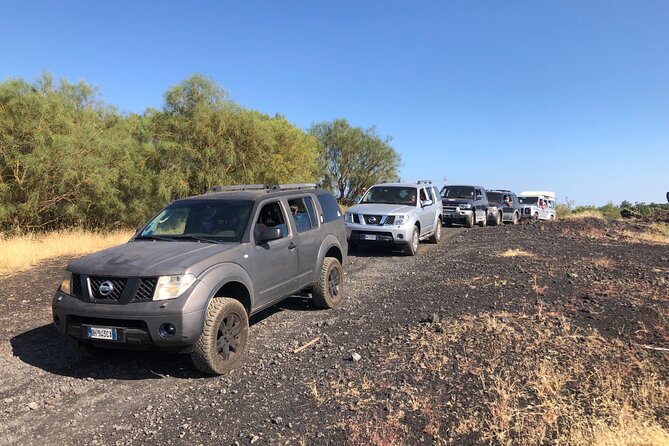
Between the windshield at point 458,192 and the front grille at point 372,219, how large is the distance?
33.9 feet

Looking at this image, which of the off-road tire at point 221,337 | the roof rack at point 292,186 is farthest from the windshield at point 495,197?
the off-road tire at point 221,337

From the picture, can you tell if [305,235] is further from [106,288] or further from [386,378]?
[106,288]

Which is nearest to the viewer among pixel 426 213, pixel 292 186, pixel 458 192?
pixel 292 186

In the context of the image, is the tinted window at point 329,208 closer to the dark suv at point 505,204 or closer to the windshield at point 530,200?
the dark suv at point 505,204

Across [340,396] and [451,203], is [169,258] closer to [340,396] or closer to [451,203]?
[340,396]

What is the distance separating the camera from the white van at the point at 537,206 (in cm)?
2984

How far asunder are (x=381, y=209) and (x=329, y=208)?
16.8 ft

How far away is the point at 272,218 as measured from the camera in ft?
20.4

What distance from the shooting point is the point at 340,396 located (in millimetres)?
4207

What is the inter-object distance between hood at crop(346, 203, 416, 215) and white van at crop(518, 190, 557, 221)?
63.6 ft

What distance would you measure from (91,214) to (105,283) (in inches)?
596

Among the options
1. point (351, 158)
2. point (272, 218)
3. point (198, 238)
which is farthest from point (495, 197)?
point (198, 238)

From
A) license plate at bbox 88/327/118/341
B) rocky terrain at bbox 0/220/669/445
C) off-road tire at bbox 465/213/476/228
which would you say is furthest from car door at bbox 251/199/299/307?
off-road tire at bbox 465/213/476/228

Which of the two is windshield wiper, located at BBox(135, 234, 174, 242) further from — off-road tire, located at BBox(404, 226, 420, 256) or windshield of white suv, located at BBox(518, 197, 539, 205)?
A: windshield of white suv, located at BBox(518, 197, 539, 205)
